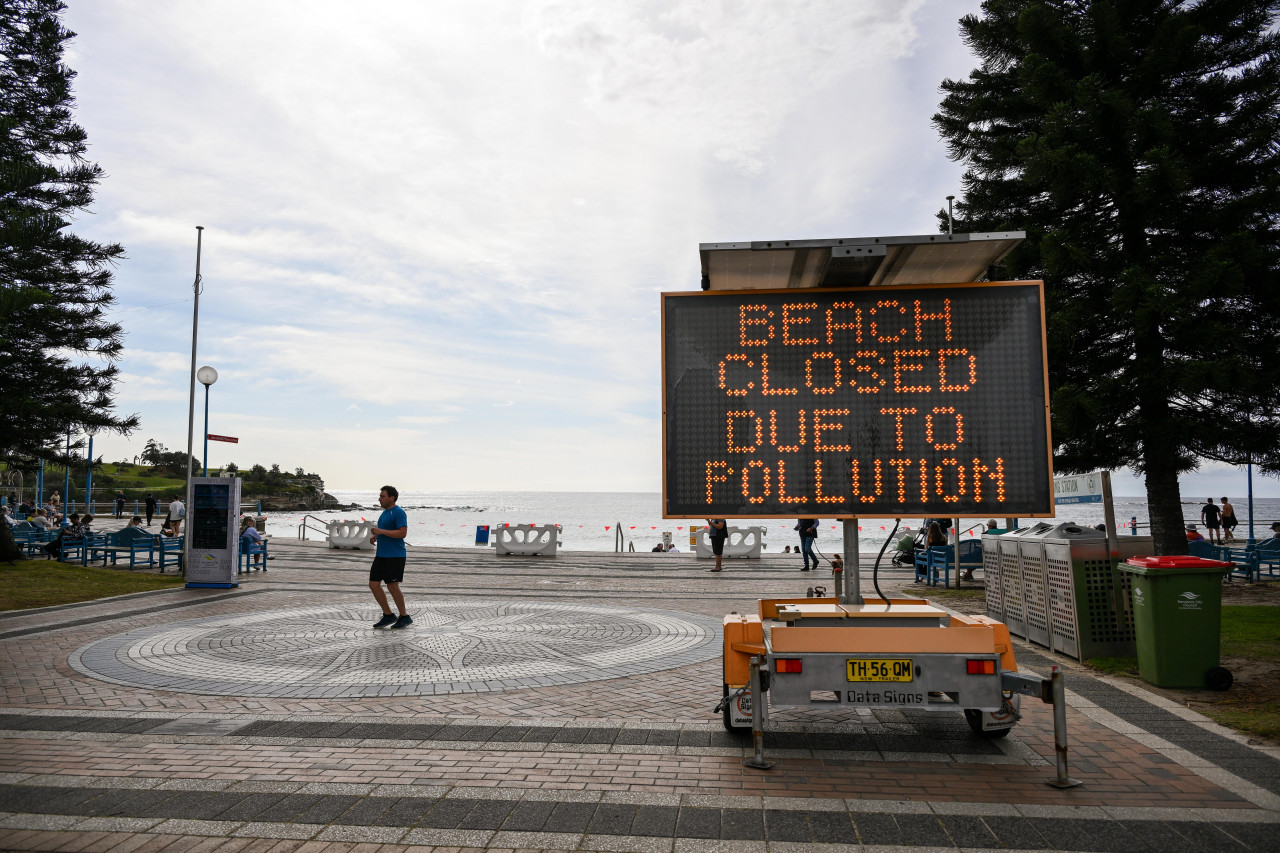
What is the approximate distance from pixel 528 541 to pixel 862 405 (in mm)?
21847

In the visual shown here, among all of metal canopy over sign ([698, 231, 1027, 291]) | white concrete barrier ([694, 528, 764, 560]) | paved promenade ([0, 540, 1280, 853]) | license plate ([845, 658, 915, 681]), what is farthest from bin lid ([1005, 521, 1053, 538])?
white concrete barrier ([694, 528, 764, 560])

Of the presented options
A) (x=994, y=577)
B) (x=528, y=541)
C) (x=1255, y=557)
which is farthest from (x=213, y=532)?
(x=1255, y=557)

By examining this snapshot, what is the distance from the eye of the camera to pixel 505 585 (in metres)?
16.3

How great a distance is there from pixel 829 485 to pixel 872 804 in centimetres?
200

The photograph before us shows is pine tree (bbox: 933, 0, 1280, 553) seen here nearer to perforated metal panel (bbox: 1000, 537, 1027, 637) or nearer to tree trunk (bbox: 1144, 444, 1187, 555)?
tree trunk (bbox: 1144, 444, 1187, 555)

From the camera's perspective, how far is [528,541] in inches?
1025

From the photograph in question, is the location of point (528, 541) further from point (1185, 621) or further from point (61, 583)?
point (1185, 621)

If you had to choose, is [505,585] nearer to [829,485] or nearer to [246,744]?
[246,744]

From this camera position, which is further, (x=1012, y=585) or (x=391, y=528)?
(x=1012, y=585)

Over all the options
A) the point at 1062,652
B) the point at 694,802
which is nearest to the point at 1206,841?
the point at 694,802

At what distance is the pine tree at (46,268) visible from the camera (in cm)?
1812

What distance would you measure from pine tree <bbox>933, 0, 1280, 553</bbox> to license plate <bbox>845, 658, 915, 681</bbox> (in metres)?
11.2

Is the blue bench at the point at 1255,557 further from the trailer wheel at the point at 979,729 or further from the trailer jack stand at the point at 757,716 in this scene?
the trailer jack stand at the point at 757,716

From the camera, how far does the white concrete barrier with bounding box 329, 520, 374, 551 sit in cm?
2734
